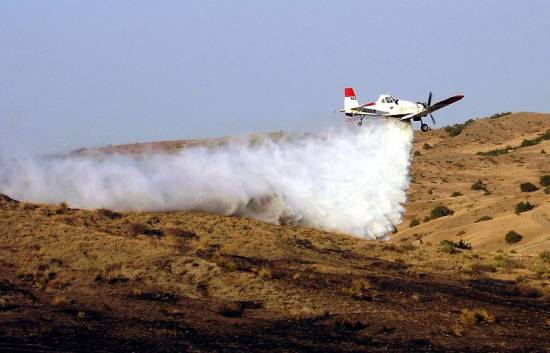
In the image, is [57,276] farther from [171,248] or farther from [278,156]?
[278,156]

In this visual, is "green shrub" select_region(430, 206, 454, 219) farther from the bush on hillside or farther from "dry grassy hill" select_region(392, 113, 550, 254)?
the bush on hillside

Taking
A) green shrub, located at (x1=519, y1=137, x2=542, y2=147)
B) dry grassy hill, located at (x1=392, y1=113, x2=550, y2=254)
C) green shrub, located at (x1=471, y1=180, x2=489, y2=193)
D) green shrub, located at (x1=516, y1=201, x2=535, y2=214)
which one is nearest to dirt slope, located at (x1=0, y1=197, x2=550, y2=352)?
dry grassy hill, located at (x1=392, y1=113, x2=550, y2=254)

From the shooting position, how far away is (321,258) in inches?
1750

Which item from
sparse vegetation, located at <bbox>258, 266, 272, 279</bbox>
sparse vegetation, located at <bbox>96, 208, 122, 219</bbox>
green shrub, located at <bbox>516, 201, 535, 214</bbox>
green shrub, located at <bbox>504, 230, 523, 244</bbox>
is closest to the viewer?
sparse vegetation, located at <bbox>258, 266, 272, 279</bbox>

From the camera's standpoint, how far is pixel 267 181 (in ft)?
183

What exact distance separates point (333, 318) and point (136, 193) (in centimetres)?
2481

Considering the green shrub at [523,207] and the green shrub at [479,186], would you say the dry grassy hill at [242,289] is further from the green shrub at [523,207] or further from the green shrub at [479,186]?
the green shrub at [479,186]

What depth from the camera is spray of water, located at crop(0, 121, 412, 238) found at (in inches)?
2122

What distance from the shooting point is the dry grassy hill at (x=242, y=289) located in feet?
95.7

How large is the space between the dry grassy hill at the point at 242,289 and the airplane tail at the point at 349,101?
9.73 m

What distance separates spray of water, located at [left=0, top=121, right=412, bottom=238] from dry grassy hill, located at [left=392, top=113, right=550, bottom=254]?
46.4 feet

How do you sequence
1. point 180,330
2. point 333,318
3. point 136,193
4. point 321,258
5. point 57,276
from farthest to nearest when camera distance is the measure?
point 136,193 → point 321,258 → point 57,276 → point 333,318 → point 180,330

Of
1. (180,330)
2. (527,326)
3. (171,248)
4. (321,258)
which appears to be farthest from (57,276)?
(527,326)

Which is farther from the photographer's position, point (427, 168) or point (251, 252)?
point (427, 168)
